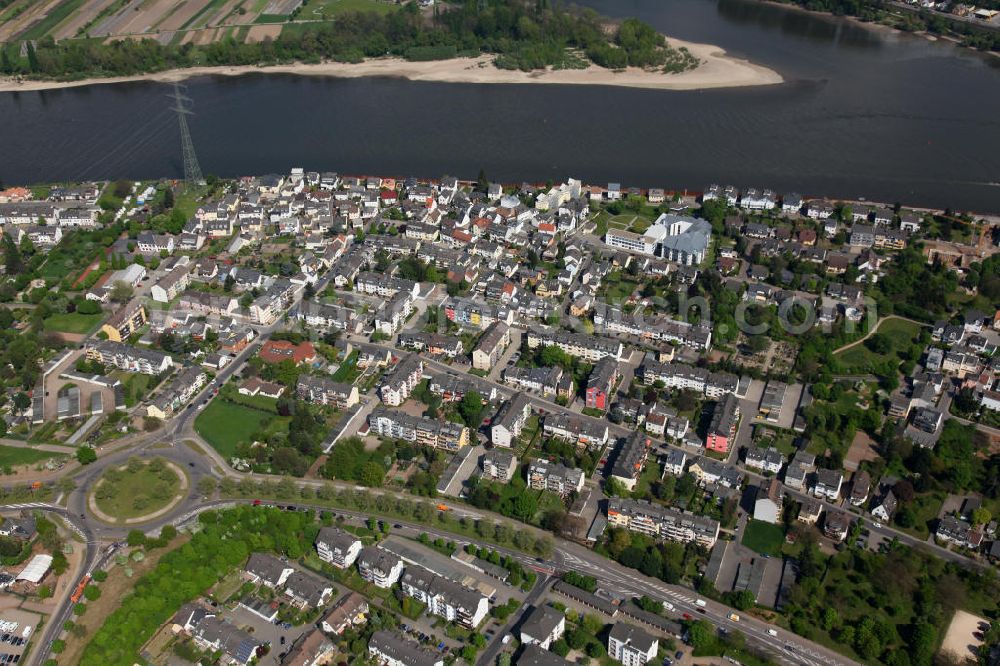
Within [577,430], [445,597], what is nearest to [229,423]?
[445,597]

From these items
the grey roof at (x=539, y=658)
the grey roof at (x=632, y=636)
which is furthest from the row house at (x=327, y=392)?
the grey roof at (x=632, y=636)

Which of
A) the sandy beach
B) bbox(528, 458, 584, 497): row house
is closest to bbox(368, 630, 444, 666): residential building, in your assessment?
bbox(528, 458, 584, 497): row house

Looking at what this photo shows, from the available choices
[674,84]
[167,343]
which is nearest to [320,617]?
[167,343]

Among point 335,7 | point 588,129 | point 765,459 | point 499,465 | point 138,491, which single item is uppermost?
point 335,7

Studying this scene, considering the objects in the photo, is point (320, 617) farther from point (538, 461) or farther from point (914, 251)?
point (914, 251)

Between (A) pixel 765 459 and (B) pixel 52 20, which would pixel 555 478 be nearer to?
(A) pixel 765 459
